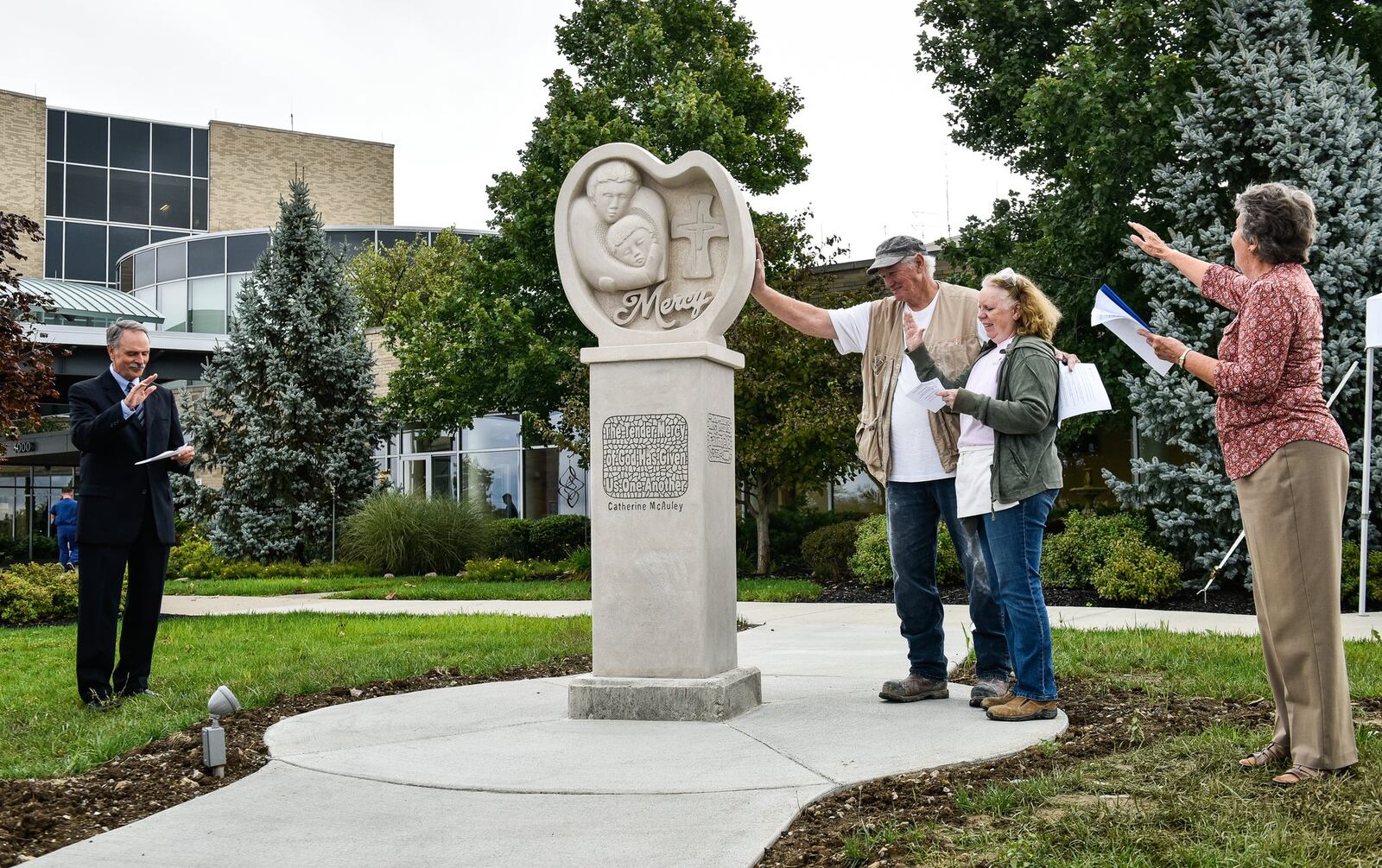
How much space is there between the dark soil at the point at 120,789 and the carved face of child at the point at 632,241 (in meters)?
2.74

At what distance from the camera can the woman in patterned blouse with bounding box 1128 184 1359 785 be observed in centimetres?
395

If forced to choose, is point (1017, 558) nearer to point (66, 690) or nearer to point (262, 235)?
point (66, 690)

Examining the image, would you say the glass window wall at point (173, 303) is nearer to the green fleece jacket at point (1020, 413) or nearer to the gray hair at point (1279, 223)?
the green fleece jacket at point (1020, 413)

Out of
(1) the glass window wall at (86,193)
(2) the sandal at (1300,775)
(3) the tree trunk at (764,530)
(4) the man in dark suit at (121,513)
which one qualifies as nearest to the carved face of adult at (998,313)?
(2) the sandal at (1300,775)

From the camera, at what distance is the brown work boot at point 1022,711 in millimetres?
5137

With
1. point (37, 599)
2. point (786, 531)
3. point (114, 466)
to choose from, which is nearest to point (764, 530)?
point (786, 531)

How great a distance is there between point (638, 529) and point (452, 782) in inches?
66.1

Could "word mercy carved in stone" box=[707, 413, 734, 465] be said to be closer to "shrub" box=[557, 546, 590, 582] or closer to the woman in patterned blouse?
the woman in patterned blouse

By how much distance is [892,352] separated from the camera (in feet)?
18.8

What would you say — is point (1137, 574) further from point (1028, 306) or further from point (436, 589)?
point (436, 589)

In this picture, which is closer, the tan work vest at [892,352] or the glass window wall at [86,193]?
the tan work vest at [892,352]

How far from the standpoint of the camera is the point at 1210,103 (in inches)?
492

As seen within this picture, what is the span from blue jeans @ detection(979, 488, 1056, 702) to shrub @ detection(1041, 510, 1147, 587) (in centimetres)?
799

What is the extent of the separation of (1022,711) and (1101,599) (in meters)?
7.83
